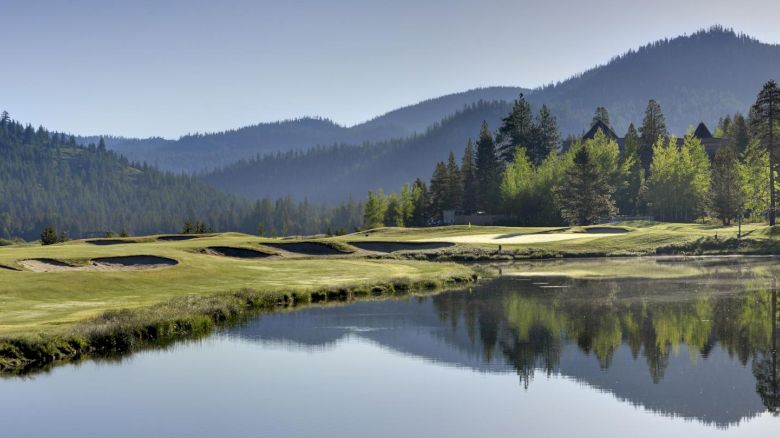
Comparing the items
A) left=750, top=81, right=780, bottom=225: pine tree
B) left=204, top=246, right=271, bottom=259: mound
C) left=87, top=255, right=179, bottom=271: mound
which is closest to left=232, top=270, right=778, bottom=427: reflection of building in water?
left=87, top=255, right=179, bottom=271: mound

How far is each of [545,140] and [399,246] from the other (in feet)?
282

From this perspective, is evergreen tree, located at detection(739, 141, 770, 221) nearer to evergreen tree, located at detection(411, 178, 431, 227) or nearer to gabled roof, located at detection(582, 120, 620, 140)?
evergreen tree, located at detection(411, 178, 431, 227)

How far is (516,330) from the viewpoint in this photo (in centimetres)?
4128

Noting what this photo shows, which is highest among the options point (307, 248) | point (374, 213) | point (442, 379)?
point (374, 213)

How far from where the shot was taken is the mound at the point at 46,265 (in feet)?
180

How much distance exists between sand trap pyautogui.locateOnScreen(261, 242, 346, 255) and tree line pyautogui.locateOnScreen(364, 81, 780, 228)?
5005 cm

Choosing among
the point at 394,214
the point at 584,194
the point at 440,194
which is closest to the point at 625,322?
the point at 584,194

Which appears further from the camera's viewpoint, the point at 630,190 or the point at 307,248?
the point at 630,190

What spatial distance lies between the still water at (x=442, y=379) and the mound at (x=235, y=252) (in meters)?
31.6

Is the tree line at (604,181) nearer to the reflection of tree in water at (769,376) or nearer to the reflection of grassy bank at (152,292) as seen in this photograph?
the reflection of grassy bank at (152,292)

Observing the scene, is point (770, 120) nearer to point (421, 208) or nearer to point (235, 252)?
point (421, 208)

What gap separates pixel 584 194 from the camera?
124m

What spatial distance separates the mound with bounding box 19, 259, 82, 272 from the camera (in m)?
54.9

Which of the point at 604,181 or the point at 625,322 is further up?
the point at 604,181
